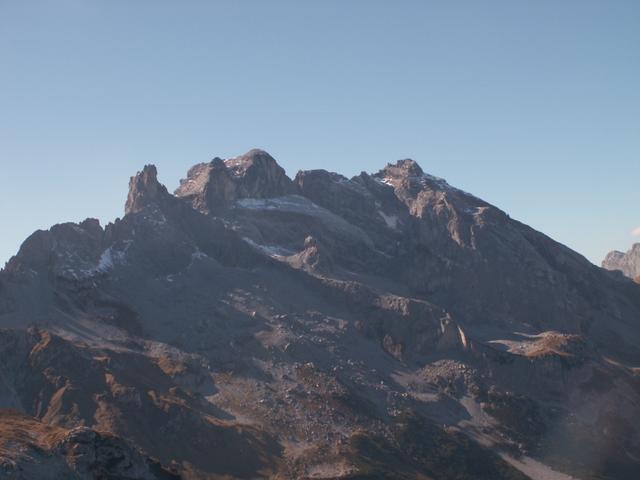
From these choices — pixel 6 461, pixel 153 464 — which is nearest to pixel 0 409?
pixel 153 464

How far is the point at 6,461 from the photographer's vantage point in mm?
144500

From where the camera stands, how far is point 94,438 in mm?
161625

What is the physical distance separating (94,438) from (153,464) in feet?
58.4

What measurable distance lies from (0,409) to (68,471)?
160ft

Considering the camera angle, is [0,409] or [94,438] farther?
[0,409]

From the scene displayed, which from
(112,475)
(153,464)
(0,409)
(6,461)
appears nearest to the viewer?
(6,461)

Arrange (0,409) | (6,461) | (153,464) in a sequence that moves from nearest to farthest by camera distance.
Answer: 1. (6,461)
2. (153,464)
3. (0,409)

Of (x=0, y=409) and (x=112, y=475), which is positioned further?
(x=0, y=409)

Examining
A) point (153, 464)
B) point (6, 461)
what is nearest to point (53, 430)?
point (153, 464)

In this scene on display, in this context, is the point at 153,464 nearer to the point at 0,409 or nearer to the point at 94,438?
the point at 94,438

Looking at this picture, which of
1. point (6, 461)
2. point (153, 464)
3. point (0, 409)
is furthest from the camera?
point (0, 409)

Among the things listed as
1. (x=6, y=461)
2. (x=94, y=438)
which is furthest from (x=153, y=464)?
(x=6, y=461)

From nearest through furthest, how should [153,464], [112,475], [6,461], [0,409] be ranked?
[6,461]
[112,475]
[153,464]
[0,409]

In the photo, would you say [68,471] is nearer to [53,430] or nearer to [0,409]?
[53,430]
